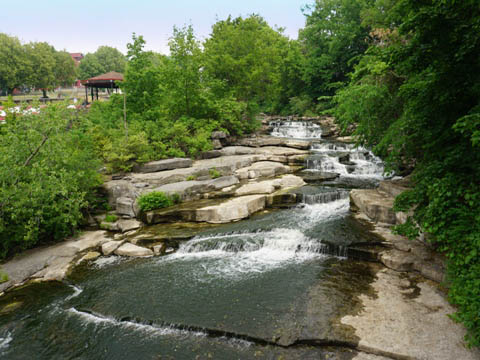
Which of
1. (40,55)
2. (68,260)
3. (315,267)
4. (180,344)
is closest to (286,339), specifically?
(180,344)

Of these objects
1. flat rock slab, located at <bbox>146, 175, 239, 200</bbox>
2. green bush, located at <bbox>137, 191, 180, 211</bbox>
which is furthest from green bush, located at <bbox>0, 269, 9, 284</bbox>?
flat rock slab, located at <bbox>146, 175, 239, 200</bbox>

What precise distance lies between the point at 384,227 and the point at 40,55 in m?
54.1

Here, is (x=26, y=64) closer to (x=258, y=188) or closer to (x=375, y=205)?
(x=258, y=188)

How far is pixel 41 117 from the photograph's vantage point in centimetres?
1014

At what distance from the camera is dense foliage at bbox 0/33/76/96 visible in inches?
1752

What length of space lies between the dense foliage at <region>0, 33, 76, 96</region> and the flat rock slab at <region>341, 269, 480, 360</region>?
5305 centimetres

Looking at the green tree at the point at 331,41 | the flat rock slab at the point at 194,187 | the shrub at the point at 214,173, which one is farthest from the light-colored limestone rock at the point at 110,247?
the green tree at the point at 331,41

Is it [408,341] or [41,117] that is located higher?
[41,117]

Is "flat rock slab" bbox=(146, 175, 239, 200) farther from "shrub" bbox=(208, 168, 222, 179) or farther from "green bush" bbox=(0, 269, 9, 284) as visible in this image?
"green bush" bbox=(0, 269, 9, 284)

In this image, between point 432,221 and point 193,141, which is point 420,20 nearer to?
point 432,221

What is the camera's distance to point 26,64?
151 feet

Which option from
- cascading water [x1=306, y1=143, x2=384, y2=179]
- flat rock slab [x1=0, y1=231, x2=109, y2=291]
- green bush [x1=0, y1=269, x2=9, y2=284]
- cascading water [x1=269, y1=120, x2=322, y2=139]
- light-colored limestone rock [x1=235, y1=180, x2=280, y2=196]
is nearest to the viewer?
green bush [x1=0, y1=269, x2=9, y2=284]

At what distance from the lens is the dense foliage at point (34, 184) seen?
375 inches

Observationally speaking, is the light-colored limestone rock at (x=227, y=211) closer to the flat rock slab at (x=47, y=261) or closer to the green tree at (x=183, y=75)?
the flat rock slab at (x=47, y=261)
